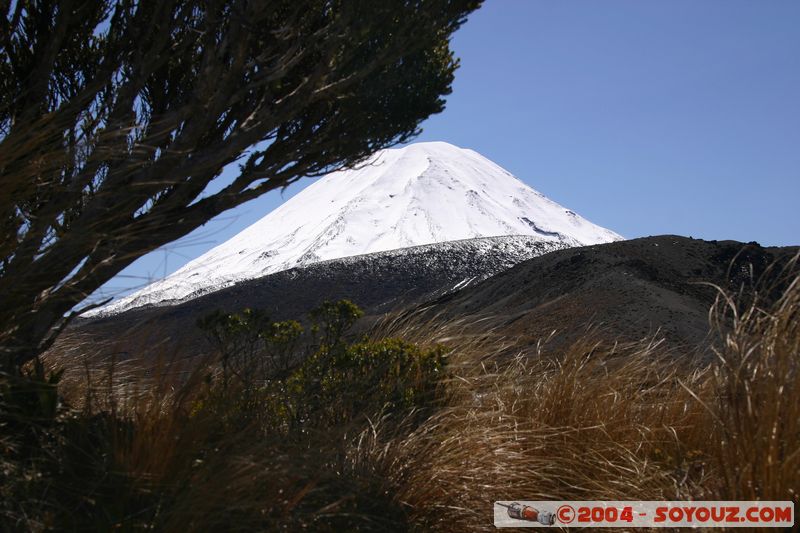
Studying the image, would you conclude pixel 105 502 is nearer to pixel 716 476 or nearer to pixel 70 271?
pixel 70 271

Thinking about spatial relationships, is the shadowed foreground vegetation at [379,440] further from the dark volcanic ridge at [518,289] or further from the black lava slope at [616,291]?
the black lava slope at [616,291]

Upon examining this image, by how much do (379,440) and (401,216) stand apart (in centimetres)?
3200

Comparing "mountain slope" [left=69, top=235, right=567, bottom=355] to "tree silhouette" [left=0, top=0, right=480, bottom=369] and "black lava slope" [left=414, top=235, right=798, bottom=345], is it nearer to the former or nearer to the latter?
"black lava slope" [left=414, top=235, right=798, bottom=345]

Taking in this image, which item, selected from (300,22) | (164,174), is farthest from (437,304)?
(164,174)

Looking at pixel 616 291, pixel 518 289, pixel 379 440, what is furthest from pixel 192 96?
pixel 518 289

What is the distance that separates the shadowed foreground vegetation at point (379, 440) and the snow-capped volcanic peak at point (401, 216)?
68.5ft

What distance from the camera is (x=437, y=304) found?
12.1 m

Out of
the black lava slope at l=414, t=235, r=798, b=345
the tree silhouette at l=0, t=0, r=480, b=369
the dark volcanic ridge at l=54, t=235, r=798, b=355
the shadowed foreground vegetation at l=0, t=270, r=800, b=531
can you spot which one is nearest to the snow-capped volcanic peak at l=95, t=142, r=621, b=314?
the dark volcanic ridge at l=54, t=235, r=798, b=355

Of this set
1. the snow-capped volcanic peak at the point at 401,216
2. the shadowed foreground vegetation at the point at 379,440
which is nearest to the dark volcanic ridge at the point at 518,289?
the shadowed foreground vegetation at the point at 379,440

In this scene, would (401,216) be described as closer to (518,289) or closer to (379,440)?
(518,289)

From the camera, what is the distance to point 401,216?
118 feet

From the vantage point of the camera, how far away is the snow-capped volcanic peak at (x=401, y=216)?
32.0 m

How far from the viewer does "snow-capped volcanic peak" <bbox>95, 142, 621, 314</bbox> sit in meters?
32.0

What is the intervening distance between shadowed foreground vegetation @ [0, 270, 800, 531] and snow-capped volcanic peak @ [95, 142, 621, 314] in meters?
20.9
